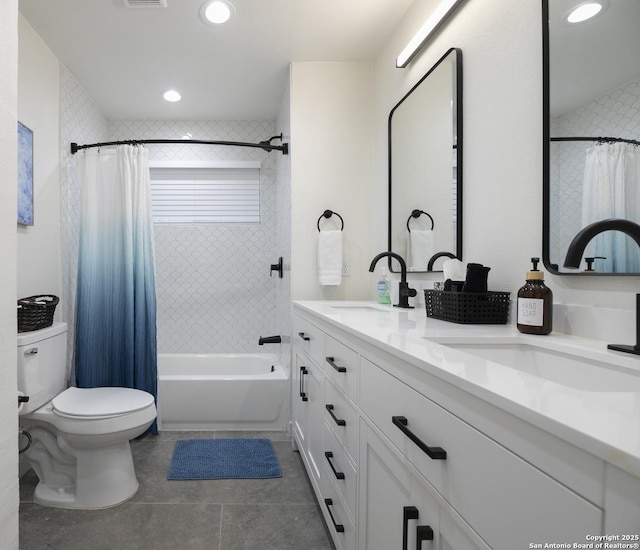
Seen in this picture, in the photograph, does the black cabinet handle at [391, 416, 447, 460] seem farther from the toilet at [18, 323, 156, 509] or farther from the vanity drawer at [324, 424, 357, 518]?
the toilet at [18, 323, 156, 509]

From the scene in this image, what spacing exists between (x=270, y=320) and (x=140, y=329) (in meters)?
1.27

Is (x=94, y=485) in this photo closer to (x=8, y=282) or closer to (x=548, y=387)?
(x=8, y=282)

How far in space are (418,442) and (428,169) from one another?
149 cm

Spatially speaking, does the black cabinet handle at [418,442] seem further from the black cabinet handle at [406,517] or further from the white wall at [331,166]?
the white wall at [331,166]

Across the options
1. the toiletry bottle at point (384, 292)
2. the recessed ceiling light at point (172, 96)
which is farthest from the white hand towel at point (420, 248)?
the recessed ceiling light at point (172, 96)

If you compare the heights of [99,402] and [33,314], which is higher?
[33,314]

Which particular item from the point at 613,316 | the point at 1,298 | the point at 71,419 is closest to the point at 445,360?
the point at 613,316

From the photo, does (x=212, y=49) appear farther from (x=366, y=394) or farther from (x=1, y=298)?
(x=366, y=394)

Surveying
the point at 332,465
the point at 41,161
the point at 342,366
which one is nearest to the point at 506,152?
the point at 342,366

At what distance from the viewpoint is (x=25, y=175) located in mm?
2199

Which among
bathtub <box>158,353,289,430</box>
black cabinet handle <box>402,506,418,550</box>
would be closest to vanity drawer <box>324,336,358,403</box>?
black cabinet handle <box>402,506,418,550</box>

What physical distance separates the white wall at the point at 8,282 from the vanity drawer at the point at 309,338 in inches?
41.4

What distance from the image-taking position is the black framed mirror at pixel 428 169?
68.7 inches

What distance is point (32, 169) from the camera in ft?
7.56
